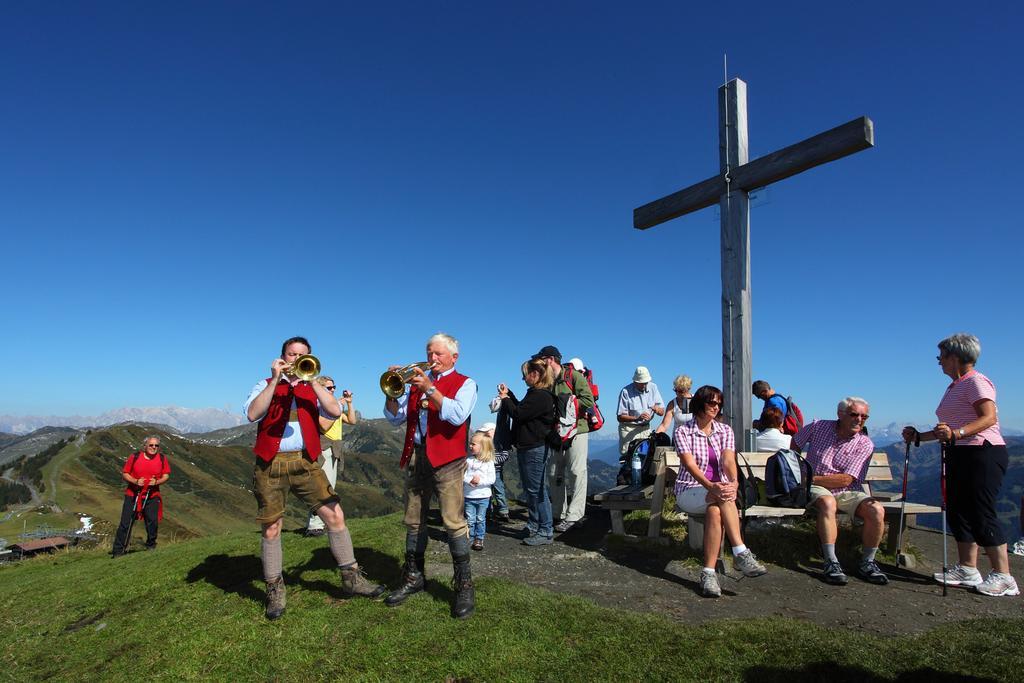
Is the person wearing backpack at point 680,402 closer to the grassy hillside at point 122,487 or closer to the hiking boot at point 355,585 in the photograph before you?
the hiking boot at point 355,585

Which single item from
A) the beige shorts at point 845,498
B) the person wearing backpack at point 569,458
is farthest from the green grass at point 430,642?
the person wearing backpack at point 569,458

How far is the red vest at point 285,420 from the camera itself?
551 centimetres

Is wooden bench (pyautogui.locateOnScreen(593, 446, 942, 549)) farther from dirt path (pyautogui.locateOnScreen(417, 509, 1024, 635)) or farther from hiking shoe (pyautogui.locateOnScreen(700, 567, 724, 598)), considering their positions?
hiking shoe (pyautogui.locateOnScreen(700, 567, 724, 598))

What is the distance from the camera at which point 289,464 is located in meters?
5.54

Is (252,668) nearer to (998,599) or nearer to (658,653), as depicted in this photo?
(658,653)

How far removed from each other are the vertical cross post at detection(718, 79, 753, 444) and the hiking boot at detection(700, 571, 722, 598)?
2628mm

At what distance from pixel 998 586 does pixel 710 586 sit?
2835 millimetres

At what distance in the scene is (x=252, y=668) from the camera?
457 centimetres

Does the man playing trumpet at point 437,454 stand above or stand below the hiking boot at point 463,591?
above

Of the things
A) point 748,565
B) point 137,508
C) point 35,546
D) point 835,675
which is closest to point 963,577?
point 748,565

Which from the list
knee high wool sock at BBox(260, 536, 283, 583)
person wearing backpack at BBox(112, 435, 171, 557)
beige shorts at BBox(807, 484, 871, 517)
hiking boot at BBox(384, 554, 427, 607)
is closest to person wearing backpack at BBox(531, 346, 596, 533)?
beige shorts at BBox(807, 484, 871, 517)

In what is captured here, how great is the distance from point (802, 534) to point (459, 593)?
460 centimetres

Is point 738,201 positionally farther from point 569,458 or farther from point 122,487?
point 122,487

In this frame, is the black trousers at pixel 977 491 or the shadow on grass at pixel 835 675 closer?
the shadow on grass at pixel 835 675
